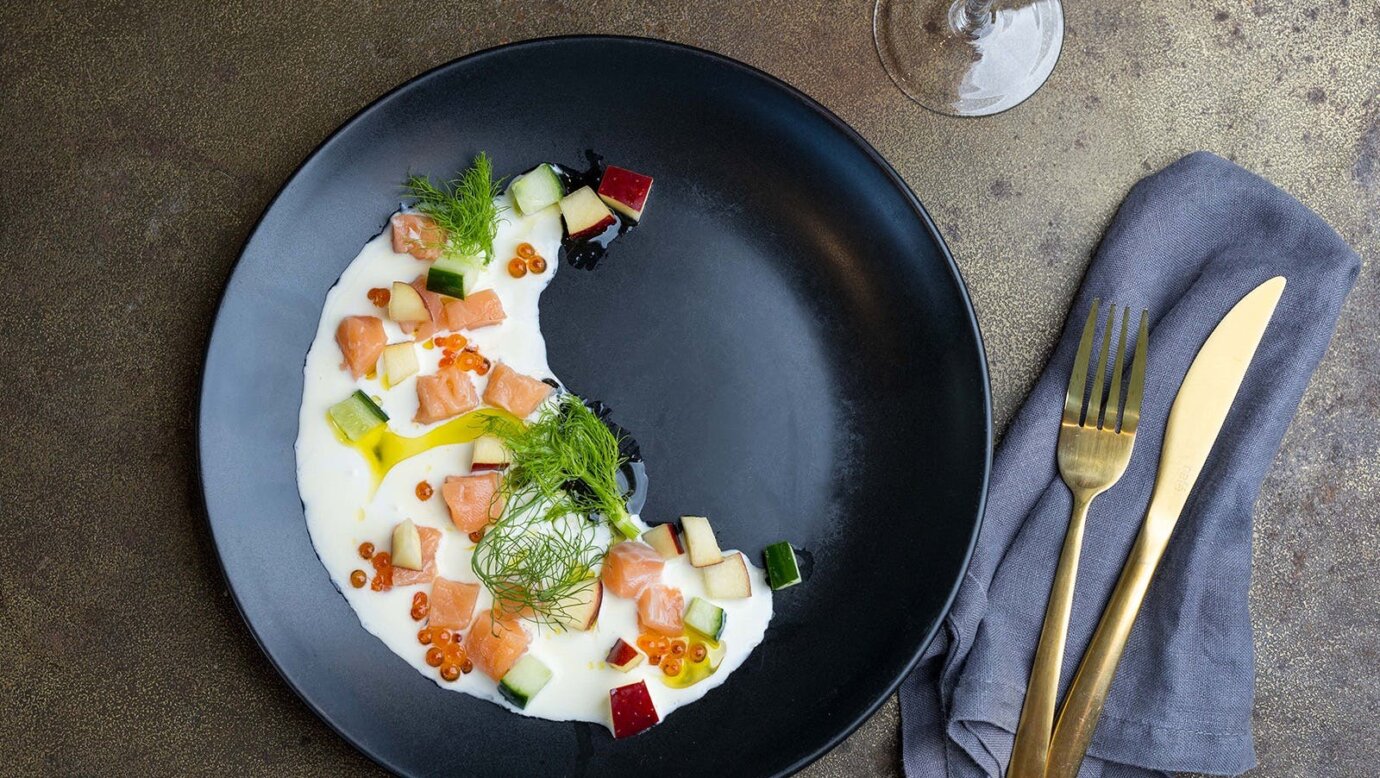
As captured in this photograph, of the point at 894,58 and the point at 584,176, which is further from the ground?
the point at 894,58

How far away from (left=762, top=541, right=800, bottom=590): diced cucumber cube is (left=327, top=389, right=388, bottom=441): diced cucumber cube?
76 centimetres

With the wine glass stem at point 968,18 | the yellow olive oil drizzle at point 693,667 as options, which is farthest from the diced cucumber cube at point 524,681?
the wine glass stem at point 968,18

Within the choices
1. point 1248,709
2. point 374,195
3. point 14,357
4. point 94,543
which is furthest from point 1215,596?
point 14,357

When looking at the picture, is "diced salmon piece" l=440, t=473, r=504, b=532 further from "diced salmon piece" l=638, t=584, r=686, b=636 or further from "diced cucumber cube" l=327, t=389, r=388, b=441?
"diced salmon piece" l=638, t=584, r=686, b=636

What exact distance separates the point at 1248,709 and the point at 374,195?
1.90m

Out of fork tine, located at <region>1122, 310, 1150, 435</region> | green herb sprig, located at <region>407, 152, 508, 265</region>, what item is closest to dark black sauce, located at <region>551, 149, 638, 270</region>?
green herb sprig, located at <region>407, 152, 508, 265</region>

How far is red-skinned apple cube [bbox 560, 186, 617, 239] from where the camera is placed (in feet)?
6.73

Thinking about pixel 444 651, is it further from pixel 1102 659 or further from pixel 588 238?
pixel 1102 659

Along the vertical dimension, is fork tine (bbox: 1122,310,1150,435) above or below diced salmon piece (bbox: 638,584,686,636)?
above

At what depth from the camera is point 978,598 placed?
2045mm

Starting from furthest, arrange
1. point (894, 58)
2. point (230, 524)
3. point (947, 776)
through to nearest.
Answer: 1. point (894, 58)
2. point (947, 776)
3. point (230, 524)

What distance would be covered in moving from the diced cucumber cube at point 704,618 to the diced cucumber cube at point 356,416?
0.66m

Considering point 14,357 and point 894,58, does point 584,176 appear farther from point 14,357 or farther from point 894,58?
point 14,357

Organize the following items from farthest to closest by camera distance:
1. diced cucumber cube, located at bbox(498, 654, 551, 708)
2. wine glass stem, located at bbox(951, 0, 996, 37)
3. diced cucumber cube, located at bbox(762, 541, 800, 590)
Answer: wine glass stem, located at bbox(951, 0, 996, 37), diced cucumber cube, located at bbox(762, 541, 800, 590), diced cucumber cube, located at bbox(498, 654, 551, 708)
